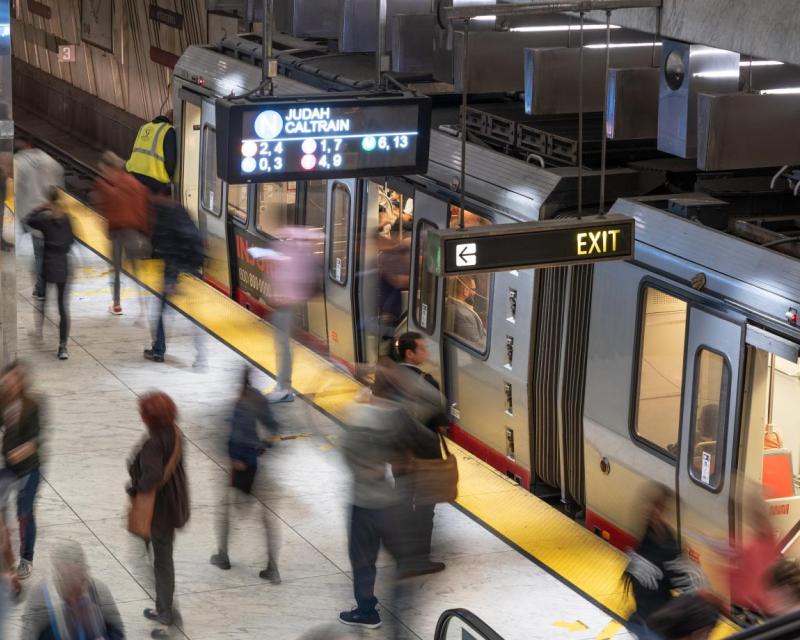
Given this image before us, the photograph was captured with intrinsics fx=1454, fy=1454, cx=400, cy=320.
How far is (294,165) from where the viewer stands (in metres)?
10.4

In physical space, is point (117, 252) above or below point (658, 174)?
below

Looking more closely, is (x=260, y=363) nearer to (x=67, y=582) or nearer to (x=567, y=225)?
(x=567, y=225)

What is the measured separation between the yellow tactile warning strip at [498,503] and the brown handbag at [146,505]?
2680mm

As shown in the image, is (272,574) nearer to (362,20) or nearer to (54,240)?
(54,240)

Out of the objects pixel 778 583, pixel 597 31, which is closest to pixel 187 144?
pixel 597 31

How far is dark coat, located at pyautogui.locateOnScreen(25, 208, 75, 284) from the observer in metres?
13.6

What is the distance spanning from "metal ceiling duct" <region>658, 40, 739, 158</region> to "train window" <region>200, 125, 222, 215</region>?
7.34m

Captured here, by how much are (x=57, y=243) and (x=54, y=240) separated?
0.20 feet

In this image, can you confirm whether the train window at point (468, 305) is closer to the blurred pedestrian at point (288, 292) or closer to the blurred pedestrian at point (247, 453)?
the blurred pedestrian at point (288, 292)

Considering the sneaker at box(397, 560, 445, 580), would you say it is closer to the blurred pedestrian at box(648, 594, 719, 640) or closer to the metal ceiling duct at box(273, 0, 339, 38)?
the blurred pedestrian at box(648, 594, 719, 640)

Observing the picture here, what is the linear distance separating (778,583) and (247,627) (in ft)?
10.6

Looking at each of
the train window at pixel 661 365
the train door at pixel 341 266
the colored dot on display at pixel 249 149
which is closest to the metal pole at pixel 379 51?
the colored dot on display at pixel 249 149

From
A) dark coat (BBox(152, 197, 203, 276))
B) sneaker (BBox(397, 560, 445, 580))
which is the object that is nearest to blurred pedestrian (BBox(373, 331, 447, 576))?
sneaker (BBox(397, 560, 445, 580))

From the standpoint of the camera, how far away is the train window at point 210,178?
1661cm
